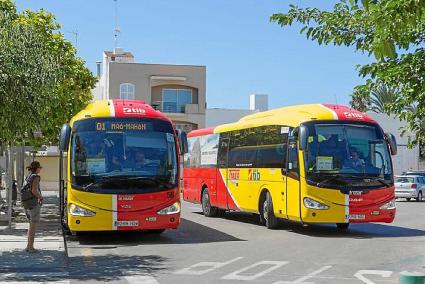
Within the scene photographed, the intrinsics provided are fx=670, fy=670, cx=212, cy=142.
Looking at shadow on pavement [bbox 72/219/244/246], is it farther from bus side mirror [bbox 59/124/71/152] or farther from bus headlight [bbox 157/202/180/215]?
bus side mirror [bbox 59/124/71/152]

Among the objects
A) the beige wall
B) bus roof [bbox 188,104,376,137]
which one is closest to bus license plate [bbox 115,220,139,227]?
bus roof [bbox 188,104,376,137]

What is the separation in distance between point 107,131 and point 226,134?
7704mm

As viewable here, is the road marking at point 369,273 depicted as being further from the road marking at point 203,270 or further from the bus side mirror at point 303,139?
the bus side mirror at point 303,139

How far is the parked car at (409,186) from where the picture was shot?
126 feet

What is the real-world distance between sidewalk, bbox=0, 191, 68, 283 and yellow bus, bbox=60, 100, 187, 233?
44.6 inches

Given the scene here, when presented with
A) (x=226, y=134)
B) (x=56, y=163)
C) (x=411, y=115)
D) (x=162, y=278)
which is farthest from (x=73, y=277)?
(x=56, y=163)

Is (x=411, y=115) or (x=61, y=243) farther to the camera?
(x=61, y=243)

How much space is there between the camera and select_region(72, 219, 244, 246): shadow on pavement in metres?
15.6

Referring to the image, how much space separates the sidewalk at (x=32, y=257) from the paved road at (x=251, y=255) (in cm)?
32

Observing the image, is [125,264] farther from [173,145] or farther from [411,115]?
[411,115]

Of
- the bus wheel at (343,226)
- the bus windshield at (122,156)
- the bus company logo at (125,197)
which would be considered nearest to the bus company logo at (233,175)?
the bus wheel at (343,226)

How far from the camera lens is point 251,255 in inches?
517

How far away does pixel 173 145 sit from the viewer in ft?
51.4

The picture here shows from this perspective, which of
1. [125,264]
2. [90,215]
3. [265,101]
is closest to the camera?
[125,264]
